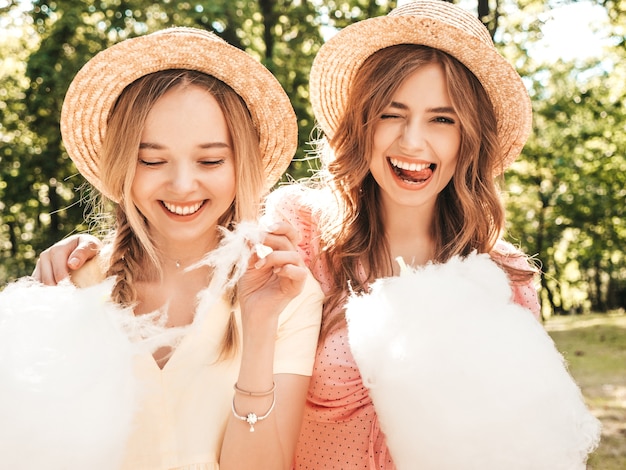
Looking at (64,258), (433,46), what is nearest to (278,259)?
(64,258)

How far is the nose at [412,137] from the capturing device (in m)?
2.34

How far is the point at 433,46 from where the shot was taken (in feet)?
8.16

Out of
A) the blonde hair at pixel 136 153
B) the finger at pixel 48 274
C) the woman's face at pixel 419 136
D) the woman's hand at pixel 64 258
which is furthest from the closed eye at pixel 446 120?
the finger at pixel 48 274

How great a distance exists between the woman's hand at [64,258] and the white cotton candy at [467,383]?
1.01 metres

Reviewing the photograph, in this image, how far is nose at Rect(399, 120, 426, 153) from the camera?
234 cm

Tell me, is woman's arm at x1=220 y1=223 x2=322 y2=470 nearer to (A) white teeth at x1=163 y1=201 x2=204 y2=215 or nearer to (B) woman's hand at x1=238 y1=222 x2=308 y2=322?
(B) woman's hand at x1=238 y1=222 x2=308 y2=322

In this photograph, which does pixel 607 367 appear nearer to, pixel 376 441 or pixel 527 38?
pixel 527 38

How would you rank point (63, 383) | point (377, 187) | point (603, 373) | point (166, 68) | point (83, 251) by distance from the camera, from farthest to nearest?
point (603, 373) < point (377, 187) < point (83, 251) < point (166, 68) < point (63, 383)

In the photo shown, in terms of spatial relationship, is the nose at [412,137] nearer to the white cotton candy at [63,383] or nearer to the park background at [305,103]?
the white cotton candy at [63,383]

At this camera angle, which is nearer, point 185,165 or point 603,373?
point 185,165

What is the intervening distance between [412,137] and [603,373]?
828cm

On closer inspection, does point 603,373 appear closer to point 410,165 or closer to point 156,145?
point 410,165

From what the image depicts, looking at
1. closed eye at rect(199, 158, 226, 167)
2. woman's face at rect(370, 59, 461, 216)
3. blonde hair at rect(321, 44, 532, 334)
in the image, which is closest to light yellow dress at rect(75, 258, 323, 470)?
blonde hair at rect(321, 44, 532, 334)

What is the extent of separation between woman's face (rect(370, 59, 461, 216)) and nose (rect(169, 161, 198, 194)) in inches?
30.1
